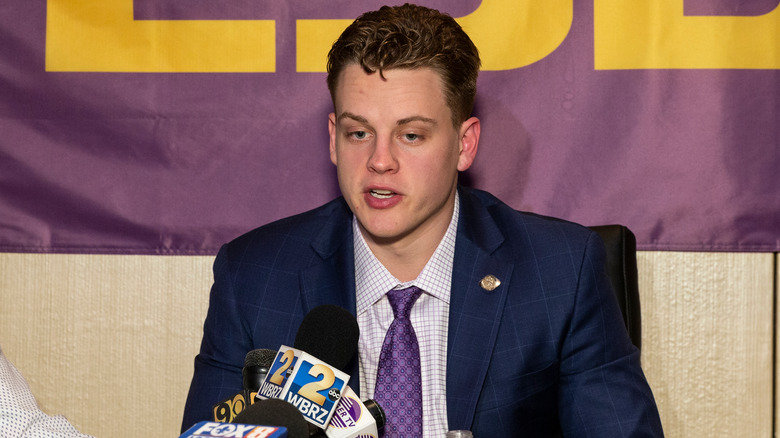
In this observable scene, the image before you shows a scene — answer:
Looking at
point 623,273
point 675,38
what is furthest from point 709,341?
point 675,38

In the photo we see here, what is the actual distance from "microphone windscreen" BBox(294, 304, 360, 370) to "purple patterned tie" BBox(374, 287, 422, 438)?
539 millimetres

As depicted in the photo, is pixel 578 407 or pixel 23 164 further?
pixel 23 164

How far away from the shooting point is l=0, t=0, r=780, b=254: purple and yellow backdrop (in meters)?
2.16

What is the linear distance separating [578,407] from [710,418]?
0.86 metres

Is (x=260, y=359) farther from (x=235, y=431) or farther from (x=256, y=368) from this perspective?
(x=235, y=431)

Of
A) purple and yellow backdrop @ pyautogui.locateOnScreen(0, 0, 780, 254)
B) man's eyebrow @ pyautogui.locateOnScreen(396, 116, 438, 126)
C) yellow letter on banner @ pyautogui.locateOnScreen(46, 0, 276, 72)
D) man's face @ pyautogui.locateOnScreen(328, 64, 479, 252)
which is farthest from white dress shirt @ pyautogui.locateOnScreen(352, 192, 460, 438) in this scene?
yellow letter on banner @ pyautogui.locateOnScreen(46, 0, 276, 72)

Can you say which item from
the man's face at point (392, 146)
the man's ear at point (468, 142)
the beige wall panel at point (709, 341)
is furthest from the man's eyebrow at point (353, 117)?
the beige wall panel at point (709, 341)

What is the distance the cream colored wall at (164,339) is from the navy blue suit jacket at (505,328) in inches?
23.9

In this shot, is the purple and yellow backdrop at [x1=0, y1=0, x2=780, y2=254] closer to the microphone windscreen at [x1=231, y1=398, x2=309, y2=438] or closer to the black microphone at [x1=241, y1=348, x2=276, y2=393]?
the black microphone at [x1=241, y1=348, x2=276, y2=393]

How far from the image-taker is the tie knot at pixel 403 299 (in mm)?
1663

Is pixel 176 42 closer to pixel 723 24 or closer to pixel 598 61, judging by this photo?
pixel 598 61

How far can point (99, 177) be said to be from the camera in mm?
2264

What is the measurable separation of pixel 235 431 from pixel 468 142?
1.16 metres

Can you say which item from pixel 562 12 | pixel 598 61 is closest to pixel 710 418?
pixel 598 61
